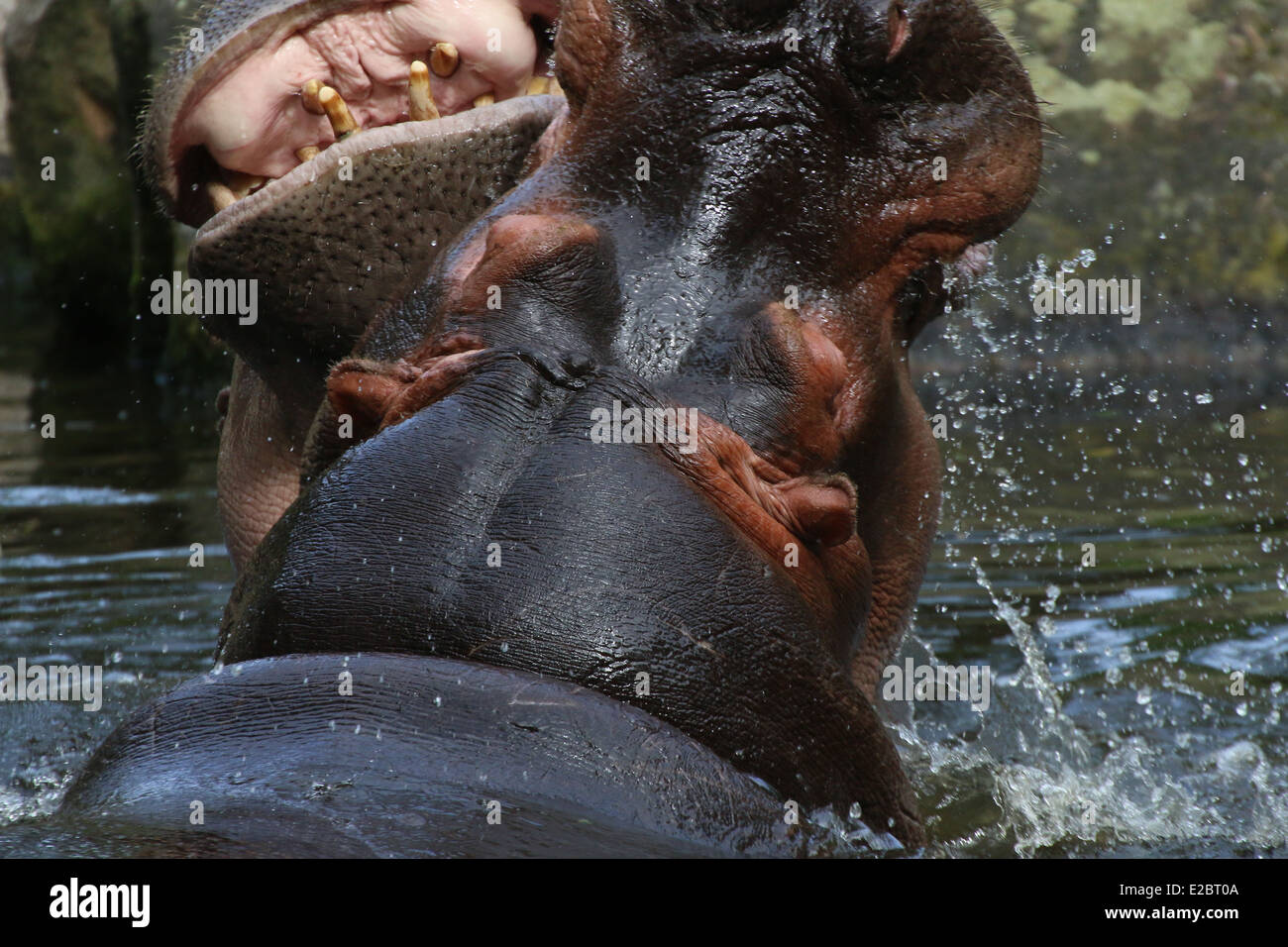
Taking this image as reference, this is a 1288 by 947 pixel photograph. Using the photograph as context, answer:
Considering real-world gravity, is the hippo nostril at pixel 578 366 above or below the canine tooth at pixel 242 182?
below

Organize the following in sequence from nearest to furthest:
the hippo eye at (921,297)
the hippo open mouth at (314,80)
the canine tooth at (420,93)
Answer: the hippo eye at (921,297)
the hippo open mouth at (314,80)
the canine tooth at (420,93)

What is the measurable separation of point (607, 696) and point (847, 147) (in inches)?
36.9

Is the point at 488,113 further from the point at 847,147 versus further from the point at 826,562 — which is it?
the point at 826,562

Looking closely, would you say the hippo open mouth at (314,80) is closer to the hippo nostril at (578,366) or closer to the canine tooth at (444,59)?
the canine tooth at (444,59)

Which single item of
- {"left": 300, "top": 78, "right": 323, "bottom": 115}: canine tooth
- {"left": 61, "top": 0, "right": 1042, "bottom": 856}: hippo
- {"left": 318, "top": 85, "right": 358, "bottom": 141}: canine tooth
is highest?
{"left": 300, "top": 78, "right": 323, "bottom": 115}: canine tooth

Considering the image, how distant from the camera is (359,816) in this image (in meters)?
1.64

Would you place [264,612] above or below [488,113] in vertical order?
below

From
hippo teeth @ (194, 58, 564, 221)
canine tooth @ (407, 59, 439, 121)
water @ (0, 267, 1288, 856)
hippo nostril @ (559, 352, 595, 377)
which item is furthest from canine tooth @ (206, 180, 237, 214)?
hippo nostril @ (559, 352, 595, 377)

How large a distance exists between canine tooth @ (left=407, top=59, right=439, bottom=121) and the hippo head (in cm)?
6

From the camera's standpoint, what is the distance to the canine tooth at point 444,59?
10.1 feet

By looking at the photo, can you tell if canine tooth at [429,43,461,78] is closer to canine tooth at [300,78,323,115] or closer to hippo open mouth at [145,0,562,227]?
hippo open mouth at [145,0,562,227]

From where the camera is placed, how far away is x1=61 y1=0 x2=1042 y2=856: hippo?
182cm

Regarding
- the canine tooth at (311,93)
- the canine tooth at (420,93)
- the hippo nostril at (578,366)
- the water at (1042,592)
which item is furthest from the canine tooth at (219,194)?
the hippo nostril at (578,366)
